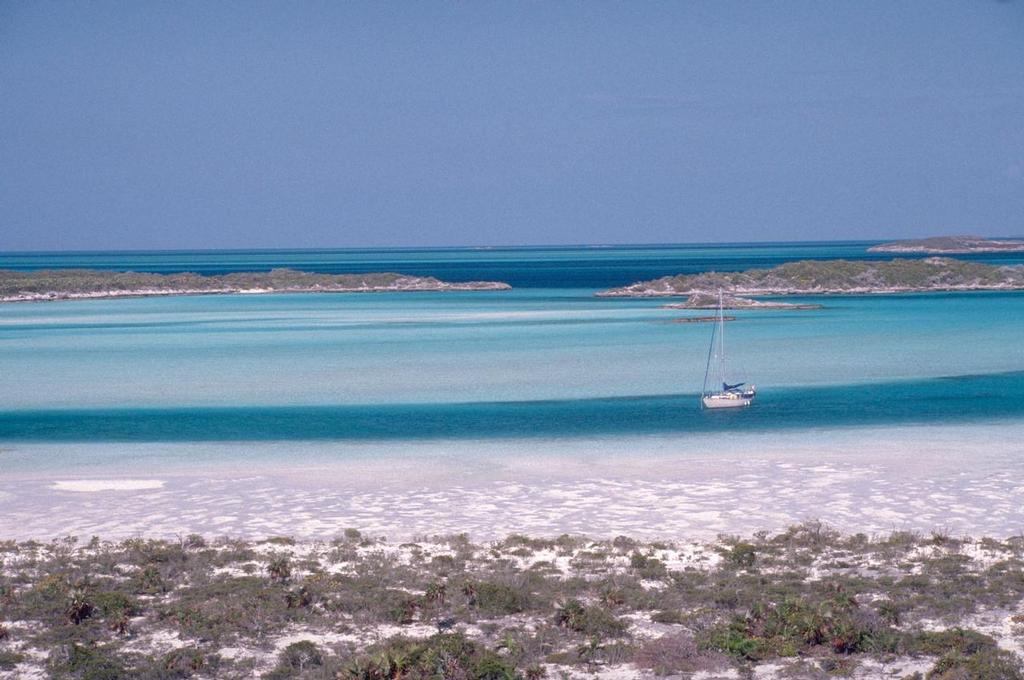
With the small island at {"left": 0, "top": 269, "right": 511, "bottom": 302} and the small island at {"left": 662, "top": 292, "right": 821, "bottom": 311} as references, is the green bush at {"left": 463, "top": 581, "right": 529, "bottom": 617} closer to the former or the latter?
the small island at {"left": 662, "top": 292, "right": 821, "bottom": 311}

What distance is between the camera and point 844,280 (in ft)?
283

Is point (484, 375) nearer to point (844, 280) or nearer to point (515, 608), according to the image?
point (515, 608)

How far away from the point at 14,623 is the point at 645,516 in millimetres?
7785

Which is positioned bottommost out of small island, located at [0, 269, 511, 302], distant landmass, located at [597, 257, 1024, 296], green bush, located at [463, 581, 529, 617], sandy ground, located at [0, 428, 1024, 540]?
small island, located at [0, 269, 511, 302]

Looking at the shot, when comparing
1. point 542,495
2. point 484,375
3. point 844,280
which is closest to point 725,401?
point 484,375

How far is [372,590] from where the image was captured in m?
11.6

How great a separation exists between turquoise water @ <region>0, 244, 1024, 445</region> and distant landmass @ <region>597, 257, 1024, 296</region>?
16950mm

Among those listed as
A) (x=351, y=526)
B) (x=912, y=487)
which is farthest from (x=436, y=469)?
(x=912, y=487)

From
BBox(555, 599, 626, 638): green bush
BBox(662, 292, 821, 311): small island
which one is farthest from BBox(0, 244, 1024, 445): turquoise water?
BBox(555, 599, 626, 638): green bush

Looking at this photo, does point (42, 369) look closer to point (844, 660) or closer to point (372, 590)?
point (372, 590)

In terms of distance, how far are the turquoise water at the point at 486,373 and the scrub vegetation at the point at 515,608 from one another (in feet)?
32.2

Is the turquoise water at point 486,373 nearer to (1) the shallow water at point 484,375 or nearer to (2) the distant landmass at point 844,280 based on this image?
(1) the shallow water at point 484,375

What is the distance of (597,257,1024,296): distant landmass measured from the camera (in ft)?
274

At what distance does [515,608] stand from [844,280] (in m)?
79.3
